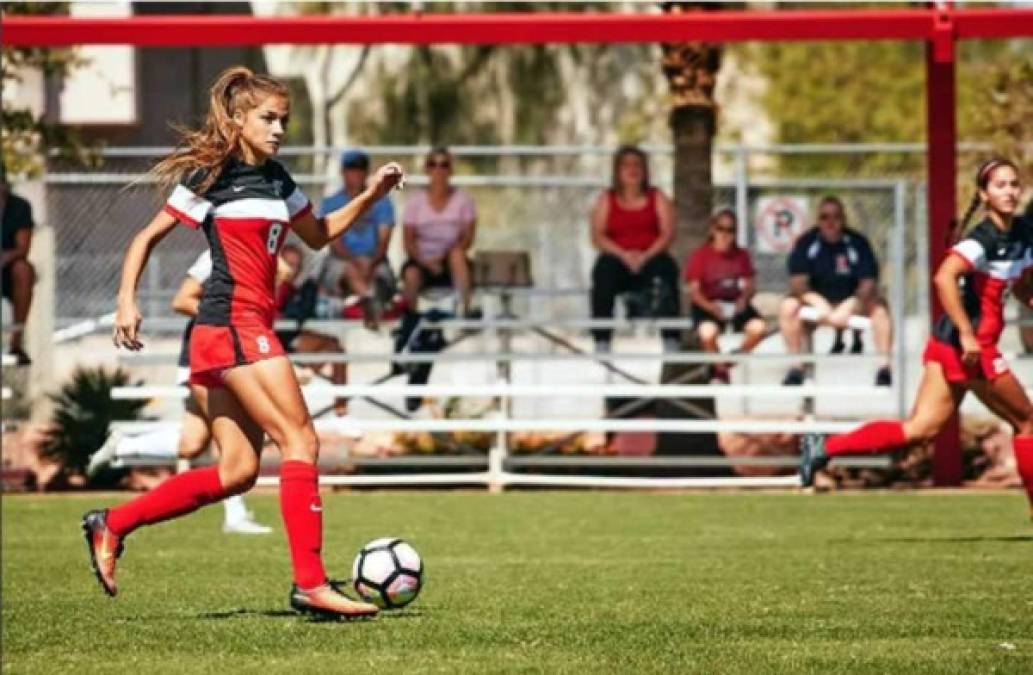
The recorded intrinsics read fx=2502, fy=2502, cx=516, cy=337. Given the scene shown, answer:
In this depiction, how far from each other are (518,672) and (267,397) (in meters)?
1.87

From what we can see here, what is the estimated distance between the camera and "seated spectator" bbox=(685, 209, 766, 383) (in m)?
19.1

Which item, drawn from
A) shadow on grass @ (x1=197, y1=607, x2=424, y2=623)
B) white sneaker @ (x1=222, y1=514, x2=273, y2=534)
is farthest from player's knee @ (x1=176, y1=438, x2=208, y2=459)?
shadow on grass @ (x1=197, y1=607, x2=424, y2=623)

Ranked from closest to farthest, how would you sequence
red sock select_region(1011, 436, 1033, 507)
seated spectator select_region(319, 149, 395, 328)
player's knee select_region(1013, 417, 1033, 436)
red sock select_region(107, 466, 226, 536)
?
red sock select_region(107, 466, 226, 536) < red sock select_region(1011, 436, 1033, 507) < player's knee select_region(1013, 417, 1033, 436) < seated spectator select_region(319, 149, 395, 328)

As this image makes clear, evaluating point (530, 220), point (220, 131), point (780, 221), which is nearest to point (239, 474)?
point (220, 131)

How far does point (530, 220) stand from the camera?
25.1m

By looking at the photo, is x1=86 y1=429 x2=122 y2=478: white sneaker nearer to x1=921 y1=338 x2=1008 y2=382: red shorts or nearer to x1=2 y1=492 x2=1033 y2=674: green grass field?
x1=2 y1=492 x2=1033 y2=674: green grass field

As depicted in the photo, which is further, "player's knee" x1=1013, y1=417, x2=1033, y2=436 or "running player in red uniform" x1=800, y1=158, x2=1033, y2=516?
"player's knee" x1=1013, y1=417, x2=1033, y2=436

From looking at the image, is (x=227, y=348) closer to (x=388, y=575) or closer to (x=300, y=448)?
(x=300, y=448)

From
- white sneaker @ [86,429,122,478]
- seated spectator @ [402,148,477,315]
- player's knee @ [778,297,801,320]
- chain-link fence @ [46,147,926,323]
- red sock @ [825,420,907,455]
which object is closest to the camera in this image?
red sock @ [825,420,907,455]

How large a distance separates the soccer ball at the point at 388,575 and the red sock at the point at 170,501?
1.98 ft

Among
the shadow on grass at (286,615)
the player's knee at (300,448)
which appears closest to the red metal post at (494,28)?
the shadow on grass at (286,615)

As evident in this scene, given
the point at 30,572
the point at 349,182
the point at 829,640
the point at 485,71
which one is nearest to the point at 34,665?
the point at 829,640

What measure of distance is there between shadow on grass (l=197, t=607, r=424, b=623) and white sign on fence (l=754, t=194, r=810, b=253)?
12.7 metres

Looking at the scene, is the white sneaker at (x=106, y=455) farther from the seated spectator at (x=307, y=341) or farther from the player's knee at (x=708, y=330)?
the player's knee at (x=708, y=330)
